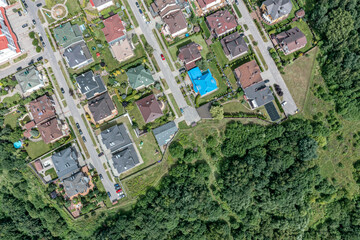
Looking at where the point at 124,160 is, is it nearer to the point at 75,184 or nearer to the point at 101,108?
the point at 75,184

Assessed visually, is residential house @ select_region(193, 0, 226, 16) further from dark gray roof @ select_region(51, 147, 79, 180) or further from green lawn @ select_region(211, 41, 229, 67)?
dark gray roof @ select_region(51, 147, 79, 180)

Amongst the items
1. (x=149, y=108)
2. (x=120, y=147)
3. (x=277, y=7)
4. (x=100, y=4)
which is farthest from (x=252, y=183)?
(x=100, y=4)

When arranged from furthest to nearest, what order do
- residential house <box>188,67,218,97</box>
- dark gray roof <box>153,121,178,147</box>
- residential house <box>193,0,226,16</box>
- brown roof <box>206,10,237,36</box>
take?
dark gray roof <box>153,121,178,147</box>, residential house <box>193,0,226,16</box>, brown roof <box>206,10,237,36</box>, residential house <box>188,67,218,97</box>

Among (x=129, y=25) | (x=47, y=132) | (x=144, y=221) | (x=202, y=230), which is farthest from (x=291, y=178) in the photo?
(x=47, y=132)

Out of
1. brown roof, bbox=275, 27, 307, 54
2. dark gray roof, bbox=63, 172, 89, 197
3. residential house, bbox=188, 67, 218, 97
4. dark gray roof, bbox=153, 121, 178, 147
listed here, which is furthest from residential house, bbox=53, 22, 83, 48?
brown roof, bbox=275, 27, 307, 54

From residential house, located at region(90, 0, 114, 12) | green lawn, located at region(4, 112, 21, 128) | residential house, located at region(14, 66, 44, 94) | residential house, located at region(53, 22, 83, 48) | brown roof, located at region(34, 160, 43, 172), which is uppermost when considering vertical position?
residential house, located at region(90, 0, 114, 12)

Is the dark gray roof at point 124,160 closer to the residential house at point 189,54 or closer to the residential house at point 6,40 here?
the residential house at point 189,54

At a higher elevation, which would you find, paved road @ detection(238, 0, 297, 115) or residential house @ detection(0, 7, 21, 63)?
residential house @ detection(0, 7, 21, 63)
